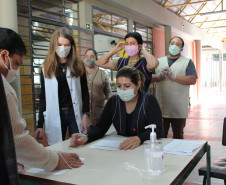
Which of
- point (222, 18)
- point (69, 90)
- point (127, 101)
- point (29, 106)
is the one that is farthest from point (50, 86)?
point (222, 18)

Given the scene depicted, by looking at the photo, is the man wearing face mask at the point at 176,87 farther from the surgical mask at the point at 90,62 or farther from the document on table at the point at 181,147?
the document on table at the point at 181,147

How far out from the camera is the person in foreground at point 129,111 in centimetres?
202

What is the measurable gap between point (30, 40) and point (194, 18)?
9.16 m

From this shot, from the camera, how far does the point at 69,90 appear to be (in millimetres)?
2254

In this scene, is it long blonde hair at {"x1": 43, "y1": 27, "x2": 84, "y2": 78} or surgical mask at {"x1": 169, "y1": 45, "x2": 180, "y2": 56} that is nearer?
long blonde hair at {"x1": 43, "y1": 27, "x2": 84, "y2": 78}

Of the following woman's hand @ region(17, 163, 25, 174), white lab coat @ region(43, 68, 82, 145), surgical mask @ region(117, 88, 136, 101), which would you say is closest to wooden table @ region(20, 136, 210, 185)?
woman's hand @ region(17, 163, 25, 174)

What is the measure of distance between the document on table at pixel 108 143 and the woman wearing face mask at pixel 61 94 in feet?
1.13

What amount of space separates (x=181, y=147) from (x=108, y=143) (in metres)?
0.51

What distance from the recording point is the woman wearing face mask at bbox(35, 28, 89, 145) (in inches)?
87.0

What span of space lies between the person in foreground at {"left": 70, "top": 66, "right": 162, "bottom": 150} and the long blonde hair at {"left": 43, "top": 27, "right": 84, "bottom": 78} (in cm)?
41

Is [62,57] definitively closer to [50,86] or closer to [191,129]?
[50,86]

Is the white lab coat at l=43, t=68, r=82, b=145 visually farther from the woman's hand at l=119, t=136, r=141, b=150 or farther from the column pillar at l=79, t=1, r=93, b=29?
the column pillar at l=79, t=1, r=93, b=29

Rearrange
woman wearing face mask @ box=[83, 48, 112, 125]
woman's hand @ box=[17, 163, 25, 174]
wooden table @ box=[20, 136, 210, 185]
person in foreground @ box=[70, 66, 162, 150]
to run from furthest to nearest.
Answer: woman wearing face mask @ box=[83, 48, 112, 125] → person in foreground @ box=[70, 66, 162, 150] → woman's hand @ box=[17, 163, 25, 174] → wooden table @ box=[20, 136, 210, 185]

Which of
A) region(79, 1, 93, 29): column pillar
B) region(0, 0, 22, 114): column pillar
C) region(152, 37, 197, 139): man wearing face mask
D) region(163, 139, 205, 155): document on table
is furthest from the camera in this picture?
region(79, 1, 93, 29): column pillar
